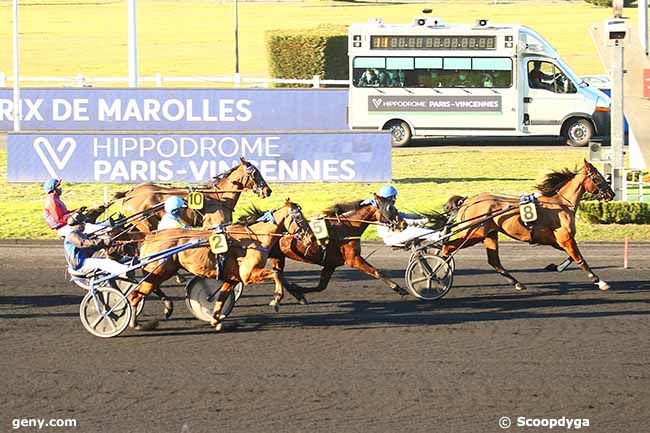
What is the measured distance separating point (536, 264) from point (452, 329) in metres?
4.40

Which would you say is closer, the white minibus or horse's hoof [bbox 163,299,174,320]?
horse's hoof [bbox 163,299,174,320]

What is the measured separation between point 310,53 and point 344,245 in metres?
30.6

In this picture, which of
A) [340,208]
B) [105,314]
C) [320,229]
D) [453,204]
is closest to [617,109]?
[453,204]

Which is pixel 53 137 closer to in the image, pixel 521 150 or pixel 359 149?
pixel 359 149

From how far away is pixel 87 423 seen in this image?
8.49 metres

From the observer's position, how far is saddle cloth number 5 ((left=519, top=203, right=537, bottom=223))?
1302 cm

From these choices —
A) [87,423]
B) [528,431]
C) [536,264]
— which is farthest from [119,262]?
[536,264]

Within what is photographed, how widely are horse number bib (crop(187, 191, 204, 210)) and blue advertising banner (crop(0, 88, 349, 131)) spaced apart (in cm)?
1105

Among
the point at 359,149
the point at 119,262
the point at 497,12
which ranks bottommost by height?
the point at 119,262

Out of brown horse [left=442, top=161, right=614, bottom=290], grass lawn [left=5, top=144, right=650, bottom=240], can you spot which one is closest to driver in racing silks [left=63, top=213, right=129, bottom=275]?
brown horse [left=442, top=161, right=614, bottom=290]

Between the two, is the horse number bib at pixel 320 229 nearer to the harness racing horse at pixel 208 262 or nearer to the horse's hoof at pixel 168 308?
the harness racing horse at pixel 208 262

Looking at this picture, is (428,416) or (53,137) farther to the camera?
(53,137)

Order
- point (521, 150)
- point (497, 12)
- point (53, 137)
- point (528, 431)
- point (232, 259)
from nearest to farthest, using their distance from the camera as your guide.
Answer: point (528, 431) → point (232, 259) → point (53, 137) → point (521, 150) → point (497, 12)

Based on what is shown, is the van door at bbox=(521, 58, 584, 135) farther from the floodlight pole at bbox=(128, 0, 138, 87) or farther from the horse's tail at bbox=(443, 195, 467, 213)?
the horse's tail at bbox=(443, 195, 467, 213)
